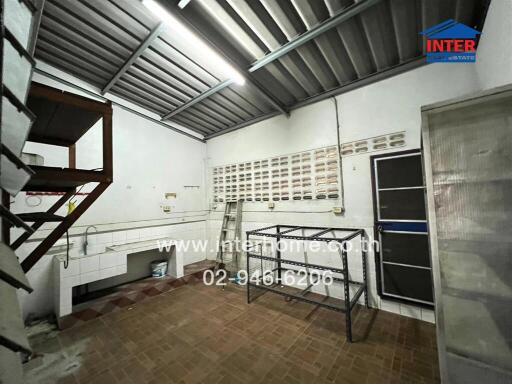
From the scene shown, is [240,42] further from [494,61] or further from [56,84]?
[56,84]

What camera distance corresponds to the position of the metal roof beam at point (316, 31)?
194cm

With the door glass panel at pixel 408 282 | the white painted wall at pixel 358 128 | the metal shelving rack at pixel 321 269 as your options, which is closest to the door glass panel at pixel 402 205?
the white painted wall at pixel 358 128

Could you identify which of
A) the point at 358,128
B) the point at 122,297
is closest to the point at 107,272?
the point at 122,297

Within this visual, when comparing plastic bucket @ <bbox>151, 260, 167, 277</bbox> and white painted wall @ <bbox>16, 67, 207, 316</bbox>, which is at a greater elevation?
white painted wall @ <bbox>16, 67, 207, 316</bbox>

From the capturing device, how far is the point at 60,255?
3096 mm

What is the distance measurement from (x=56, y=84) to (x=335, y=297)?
5507 mm

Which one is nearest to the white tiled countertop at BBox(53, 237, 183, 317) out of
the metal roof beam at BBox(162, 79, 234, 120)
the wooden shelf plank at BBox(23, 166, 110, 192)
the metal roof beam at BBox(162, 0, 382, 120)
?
the wooden shelf plank at BBox(23, 166, 110, 192)

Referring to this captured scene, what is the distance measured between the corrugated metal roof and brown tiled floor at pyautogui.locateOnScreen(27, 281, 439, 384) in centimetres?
322

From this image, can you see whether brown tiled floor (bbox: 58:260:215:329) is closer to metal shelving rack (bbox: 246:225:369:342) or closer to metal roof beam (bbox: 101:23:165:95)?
metal shelving rack (bbox: 246:225:369:342)

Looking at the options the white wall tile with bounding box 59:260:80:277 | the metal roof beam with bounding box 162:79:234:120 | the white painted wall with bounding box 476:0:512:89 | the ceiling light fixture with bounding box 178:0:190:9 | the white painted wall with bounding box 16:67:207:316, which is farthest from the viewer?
the metal roof beam with bounding box 162:79:234:120

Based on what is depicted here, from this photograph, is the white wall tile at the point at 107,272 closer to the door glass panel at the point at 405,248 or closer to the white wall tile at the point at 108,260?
the white wall tile at the point at 108,260

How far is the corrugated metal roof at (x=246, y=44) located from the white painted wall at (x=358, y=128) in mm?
218

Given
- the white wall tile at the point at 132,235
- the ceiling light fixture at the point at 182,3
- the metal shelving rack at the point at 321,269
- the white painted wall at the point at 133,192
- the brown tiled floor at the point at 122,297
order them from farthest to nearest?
1. the white wall tile at the point at 132,235
2. the white painted wall at the point at 133,192
3. the brown tiled floor at the point at 122,297
4. the metal shelving rack at the point at 321,269
5. the ceiling light fixture at the point at 182,3

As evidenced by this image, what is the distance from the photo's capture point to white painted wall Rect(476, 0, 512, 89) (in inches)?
54.7
